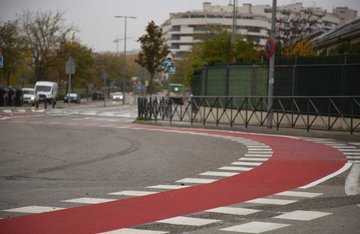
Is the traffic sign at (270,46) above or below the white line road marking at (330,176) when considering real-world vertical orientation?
above

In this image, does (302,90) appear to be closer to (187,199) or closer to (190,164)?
(190,164)

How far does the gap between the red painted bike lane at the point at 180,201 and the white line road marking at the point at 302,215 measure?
0.99m

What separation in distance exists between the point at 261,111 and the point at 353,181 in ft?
49.2

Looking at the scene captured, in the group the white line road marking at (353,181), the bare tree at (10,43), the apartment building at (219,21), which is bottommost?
the white line road marking at (353,181)

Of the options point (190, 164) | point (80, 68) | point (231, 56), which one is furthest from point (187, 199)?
point (80, 68)

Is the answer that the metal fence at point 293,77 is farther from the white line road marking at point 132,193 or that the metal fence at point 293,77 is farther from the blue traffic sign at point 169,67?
the white line road marking at point 132,193

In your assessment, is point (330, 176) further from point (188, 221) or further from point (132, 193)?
point (188, 221)

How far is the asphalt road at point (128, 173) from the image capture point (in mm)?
7113

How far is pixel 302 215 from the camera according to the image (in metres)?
7.30

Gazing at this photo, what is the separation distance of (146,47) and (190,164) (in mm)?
37079

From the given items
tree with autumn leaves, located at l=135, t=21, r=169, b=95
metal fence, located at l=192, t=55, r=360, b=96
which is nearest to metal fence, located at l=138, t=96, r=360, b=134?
metal fence, located at l=192, t=55, r=360, b=96

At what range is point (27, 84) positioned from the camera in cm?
12706

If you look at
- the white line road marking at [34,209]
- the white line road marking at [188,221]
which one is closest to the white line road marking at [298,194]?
the white line road marking at [188,221]

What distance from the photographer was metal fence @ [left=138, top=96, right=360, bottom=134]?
70.8 feet
